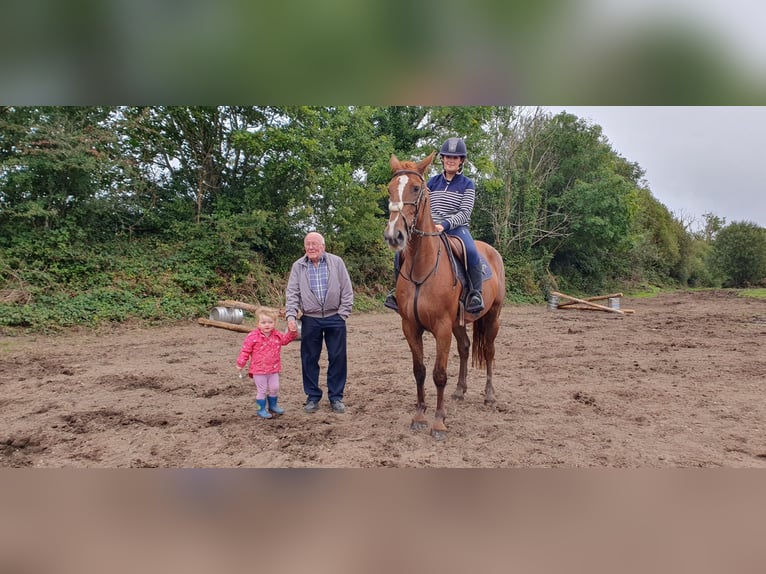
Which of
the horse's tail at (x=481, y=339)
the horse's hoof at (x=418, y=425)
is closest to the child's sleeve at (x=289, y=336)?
the horse's hoof at (x=418, y=425)

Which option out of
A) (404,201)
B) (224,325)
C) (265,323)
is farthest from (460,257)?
(224,325)

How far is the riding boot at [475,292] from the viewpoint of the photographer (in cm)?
446

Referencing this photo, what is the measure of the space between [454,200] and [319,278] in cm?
166

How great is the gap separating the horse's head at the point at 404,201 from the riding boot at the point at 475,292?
0.95 metres

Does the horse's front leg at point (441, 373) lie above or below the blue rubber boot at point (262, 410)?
above

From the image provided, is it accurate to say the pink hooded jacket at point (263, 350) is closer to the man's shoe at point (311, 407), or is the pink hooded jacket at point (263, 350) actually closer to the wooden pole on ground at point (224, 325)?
the man's shoe at point (311, 407)

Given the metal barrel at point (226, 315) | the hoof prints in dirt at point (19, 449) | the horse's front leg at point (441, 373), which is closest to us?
the hoof prints in dirt at point (19, 449)

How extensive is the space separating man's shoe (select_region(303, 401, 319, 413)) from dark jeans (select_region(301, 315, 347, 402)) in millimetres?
45

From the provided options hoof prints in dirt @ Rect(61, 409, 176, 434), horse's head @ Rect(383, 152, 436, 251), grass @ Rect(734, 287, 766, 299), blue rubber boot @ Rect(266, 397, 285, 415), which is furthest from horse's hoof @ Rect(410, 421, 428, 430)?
grass @ Rect(734, 287, 766, 299)

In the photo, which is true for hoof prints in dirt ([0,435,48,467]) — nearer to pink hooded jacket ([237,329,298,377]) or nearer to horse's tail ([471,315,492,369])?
pink hooded jacket ([237,329,298,377])

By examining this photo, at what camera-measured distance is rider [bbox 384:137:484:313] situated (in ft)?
14.5

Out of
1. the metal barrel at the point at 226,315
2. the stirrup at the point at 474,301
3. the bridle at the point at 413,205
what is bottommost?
the metal barrel at the point at 226,315
